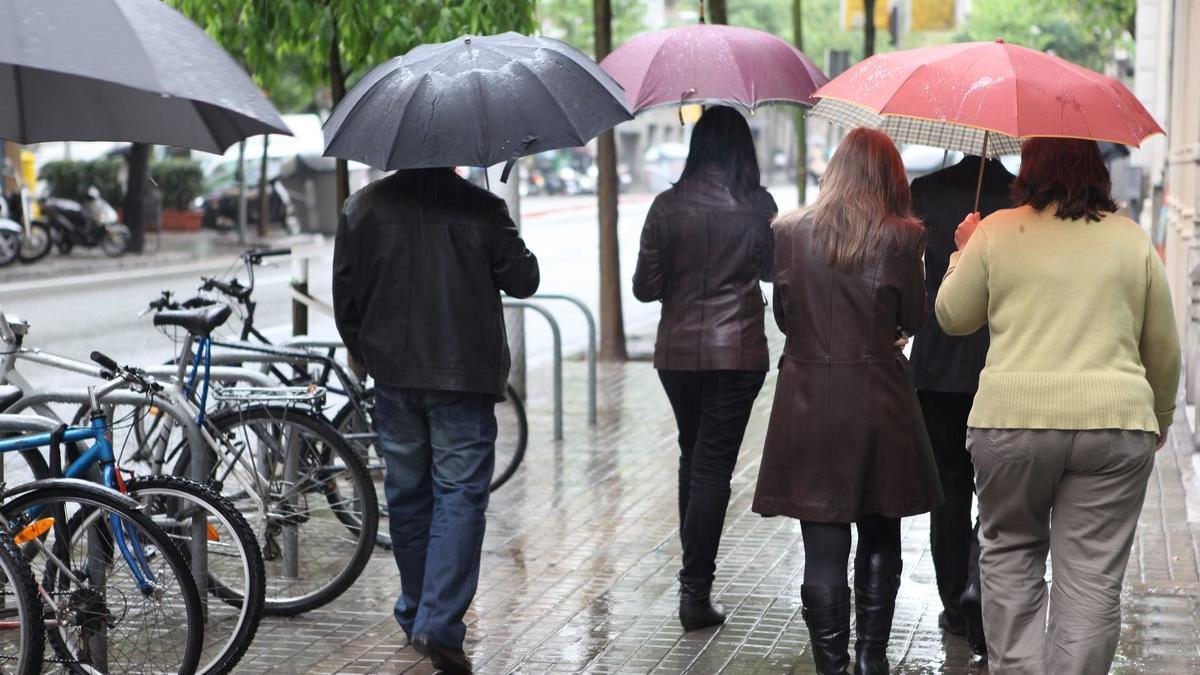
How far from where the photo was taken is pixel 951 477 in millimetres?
5625

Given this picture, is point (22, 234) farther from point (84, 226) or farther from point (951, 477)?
point (951, 477)

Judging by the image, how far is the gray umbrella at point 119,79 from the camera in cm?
382

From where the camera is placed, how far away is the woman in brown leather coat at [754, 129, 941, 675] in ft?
16.0

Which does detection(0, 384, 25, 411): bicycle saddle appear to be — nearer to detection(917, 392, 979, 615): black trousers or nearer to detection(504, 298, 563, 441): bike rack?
detection(917, 392, 979, 615): black trousers

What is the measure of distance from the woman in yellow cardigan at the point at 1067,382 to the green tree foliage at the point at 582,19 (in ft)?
160

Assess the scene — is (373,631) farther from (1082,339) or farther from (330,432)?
(1082,339)

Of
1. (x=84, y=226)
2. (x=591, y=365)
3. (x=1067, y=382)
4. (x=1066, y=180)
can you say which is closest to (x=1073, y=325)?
(x=1067, y=382)

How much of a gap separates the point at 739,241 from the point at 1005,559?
170 cm

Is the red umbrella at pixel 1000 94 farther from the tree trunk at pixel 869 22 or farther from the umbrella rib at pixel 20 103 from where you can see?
the tree trunk at pixel 869 22

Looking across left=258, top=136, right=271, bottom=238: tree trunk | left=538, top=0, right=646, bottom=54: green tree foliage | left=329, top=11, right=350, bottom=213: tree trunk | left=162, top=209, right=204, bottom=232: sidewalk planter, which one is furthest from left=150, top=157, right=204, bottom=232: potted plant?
left=329, top=11, right=350, bottom=213: tree trunk

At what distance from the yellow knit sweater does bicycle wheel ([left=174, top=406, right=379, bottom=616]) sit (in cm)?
260

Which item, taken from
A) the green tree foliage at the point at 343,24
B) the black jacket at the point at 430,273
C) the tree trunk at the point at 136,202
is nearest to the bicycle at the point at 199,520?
the black jacket at the point at 430,273

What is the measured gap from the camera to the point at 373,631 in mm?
5973

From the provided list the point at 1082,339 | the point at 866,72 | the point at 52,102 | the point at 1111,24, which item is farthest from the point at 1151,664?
the point at 1111,24
